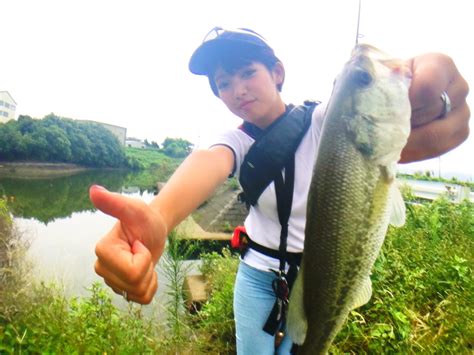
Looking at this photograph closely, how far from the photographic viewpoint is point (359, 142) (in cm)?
141

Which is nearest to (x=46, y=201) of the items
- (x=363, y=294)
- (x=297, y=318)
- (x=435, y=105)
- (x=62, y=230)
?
(x=62, y=230)

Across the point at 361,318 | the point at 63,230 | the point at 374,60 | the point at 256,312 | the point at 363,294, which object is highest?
the point at 374,60

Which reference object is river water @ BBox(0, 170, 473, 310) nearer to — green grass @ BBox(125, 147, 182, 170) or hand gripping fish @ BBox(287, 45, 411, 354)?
hand gripping fish @ BBox(287, 45, 411, 354)

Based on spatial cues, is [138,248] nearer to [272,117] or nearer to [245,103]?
[245,103]

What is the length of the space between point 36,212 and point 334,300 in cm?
2713

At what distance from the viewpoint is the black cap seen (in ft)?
6.63

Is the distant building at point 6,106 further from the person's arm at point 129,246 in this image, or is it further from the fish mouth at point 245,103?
the person's arm at point 129,246

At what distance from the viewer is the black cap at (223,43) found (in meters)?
2.02

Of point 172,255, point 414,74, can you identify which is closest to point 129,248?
point 414,74

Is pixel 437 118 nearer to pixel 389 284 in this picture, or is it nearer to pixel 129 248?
pixel 129 248

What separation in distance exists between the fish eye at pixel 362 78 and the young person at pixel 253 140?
0.55ft

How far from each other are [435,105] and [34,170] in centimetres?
5644

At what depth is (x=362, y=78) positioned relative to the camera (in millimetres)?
1408

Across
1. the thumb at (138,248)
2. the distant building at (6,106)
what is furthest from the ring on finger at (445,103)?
the distant building at (6,106)
